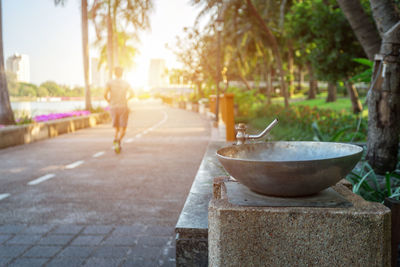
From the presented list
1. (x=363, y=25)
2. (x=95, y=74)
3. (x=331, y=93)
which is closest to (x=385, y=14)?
(x=363, y=25)

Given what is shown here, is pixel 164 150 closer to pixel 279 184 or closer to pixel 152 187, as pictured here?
pixel 152 187

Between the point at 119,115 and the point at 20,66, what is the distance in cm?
778

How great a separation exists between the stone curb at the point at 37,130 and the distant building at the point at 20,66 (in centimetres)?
222

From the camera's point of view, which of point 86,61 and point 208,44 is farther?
point 208,44

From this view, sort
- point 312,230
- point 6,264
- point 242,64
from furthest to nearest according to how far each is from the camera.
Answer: point 242,64
point 6,264
point 312,230

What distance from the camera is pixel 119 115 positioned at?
10773 mm

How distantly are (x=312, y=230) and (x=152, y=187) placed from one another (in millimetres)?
4825

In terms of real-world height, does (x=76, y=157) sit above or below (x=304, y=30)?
below

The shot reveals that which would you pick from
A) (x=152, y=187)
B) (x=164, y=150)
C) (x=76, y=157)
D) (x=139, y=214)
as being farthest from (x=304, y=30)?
(x=139, y=214)

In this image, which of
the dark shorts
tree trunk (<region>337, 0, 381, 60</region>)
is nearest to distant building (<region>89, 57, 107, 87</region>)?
the dark shorts

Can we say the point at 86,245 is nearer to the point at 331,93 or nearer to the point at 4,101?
the point at 4,101

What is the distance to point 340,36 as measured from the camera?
16656mm

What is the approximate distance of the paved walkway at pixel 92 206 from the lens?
12.2 feet

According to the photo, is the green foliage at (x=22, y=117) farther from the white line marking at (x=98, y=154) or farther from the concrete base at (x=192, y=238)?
the concrete base at (x=192, y=238)
